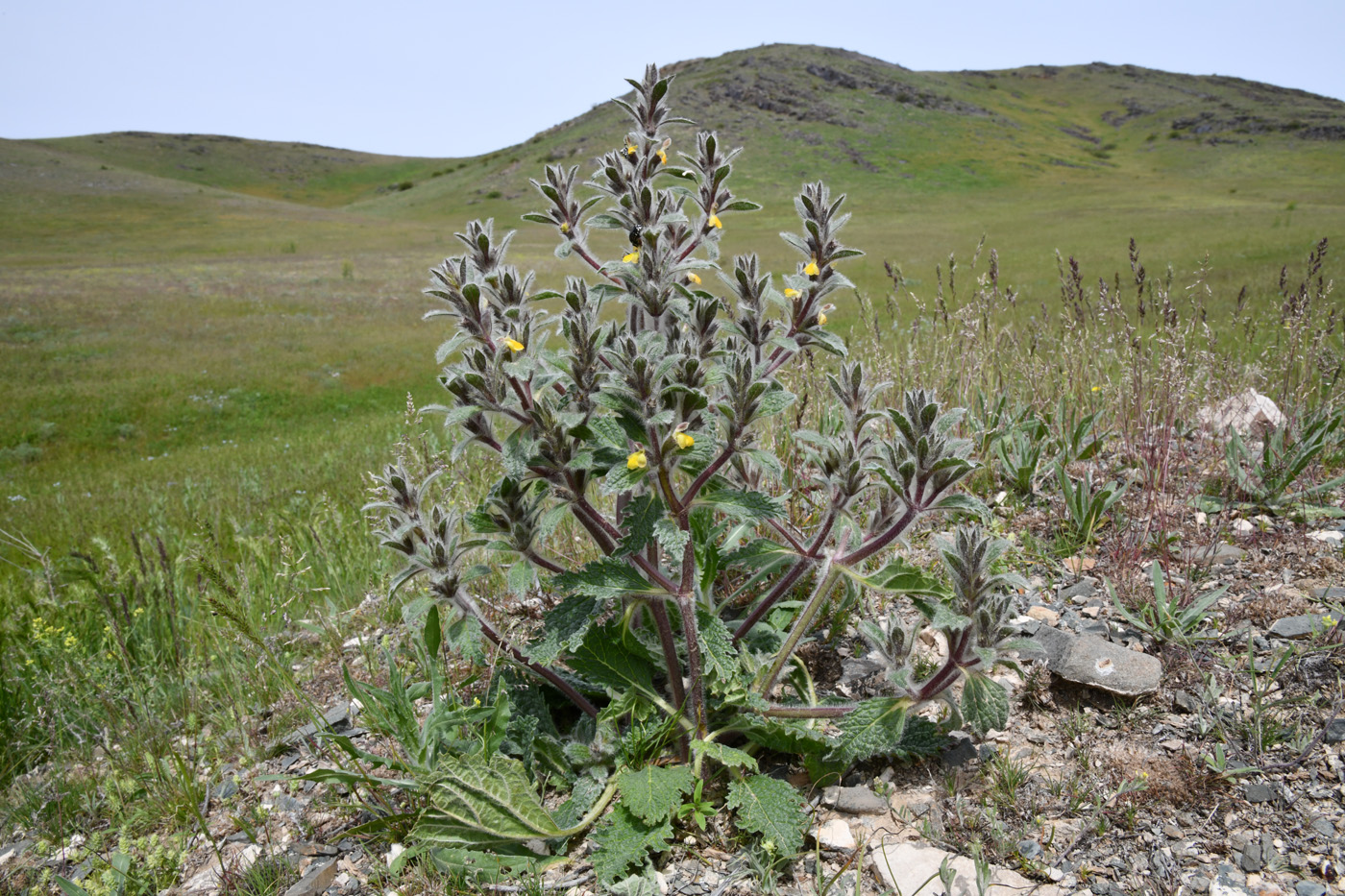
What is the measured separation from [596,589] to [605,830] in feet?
2.37

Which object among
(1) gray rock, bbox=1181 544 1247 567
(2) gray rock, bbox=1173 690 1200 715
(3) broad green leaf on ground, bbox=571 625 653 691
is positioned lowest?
(2) gray rock, bbox=1173 690 1200 715

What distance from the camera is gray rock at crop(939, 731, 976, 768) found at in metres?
2.31

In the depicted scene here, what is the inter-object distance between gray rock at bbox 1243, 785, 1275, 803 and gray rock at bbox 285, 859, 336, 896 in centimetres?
280

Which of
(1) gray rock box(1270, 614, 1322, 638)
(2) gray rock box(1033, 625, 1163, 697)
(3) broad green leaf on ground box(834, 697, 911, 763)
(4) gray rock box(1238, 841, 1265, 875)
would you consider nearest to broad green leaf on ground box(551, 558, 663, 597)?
(3) broad green leaf on ground box(834, 697, 911, 763)

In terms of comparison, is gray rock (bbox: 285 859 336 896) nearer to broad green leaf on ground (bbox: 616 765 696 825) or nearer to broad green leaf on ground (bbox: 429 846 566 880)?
broad green leaf on ground (bbox: 429 846 566 880)

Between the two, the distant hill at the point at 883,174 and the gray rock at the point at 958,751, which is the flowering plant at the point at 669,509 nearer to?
the gray rock at the point at 958,751

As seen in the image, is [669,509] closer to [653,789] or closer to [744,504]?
[744,504]

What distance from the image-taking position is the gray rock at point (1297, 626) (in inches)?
98.0

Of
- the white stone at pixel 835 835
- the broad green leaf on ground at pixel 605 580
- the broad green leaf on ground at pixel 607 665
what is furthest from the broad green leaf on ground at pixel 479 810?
the white stone at pixel 835 835

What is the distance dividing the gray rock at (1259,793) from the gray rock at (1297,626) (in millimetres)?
793

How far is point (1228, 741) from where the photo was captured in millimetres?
2141

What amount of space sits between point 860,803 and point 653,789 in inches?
26.8

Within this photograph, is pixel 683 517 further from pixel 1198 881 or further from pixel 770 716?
pixel 1198 881

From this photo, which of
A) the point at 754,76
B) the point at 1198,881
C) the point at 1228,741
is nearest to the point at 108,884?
the point at 1198,881
